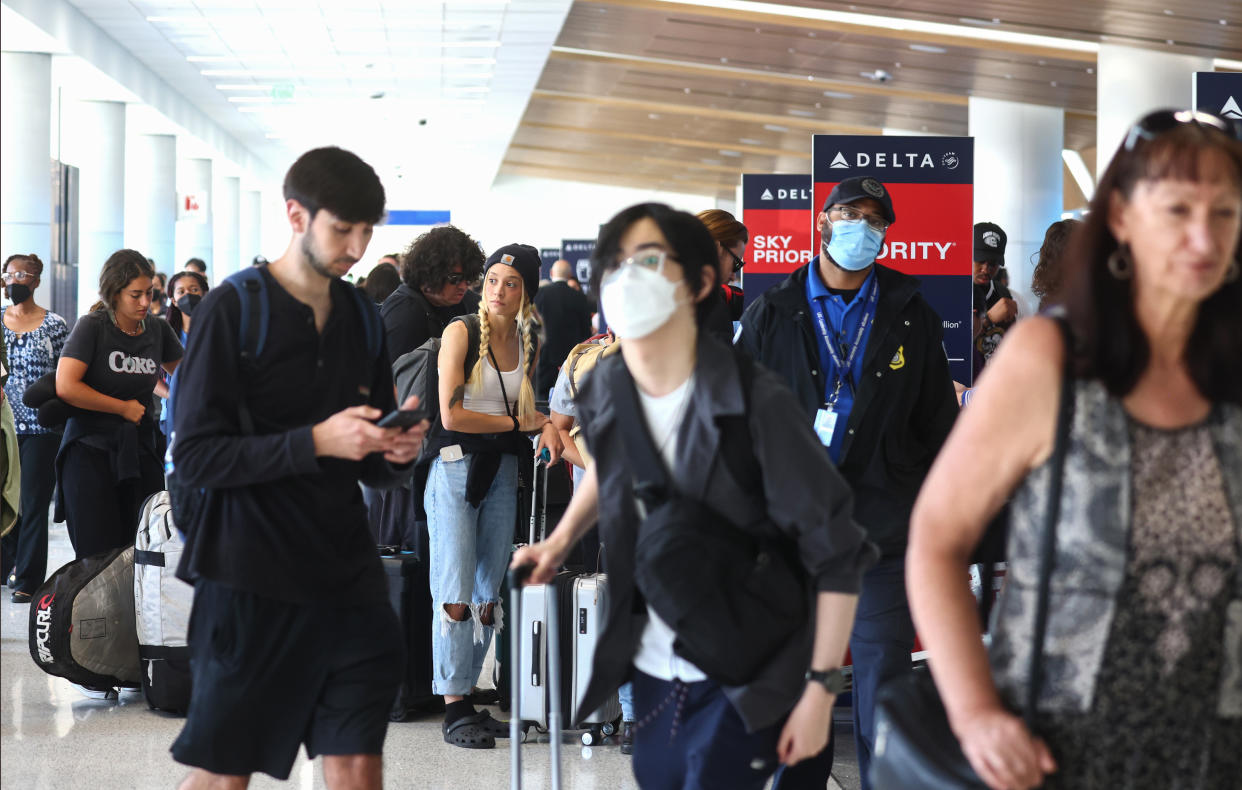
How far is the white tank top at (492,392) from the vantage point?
5.16 m

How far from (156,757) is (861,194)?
126 inches

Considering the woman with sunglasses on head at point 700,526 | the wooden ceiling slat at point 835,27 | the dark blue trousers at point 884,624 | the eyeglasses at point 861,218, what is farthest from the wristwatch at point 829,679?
the wooden ceiling slat at point 835,27

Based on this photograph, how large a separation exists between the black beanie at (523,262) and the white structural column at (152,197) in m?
19.5

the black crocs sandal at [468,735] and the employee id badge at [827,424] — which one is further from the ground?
the employee id badge at [827,424]

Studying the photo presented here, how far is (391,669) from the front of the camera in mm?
2830

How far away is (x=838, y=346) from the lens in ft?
13.1

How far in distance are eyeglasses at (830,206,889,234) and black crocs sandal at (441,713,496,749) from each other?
7.87 ft

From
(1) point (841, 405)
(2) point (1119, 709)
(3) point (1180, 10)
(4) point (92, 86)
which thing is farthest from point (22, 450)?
(4) point (92, 86)

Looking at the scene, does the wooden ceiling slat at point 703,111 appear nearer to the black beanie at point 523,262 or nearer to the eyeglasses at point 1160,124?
the black beanie at point 523,262

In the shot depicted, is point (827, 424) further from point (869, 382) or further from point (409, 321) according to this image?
point (409, 321)

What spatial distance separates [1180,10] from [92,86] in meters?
14.2

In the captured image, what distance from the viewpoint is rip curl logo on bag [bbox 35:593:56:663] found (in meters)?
5.61

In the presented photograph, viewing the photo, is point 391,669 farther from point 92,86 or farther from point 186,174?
point 186,174

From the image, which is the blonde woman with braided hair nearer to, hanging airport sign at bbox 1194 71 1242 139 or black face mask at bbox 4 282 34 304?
hanging airport sign at bbox 1194 71 1242 139
